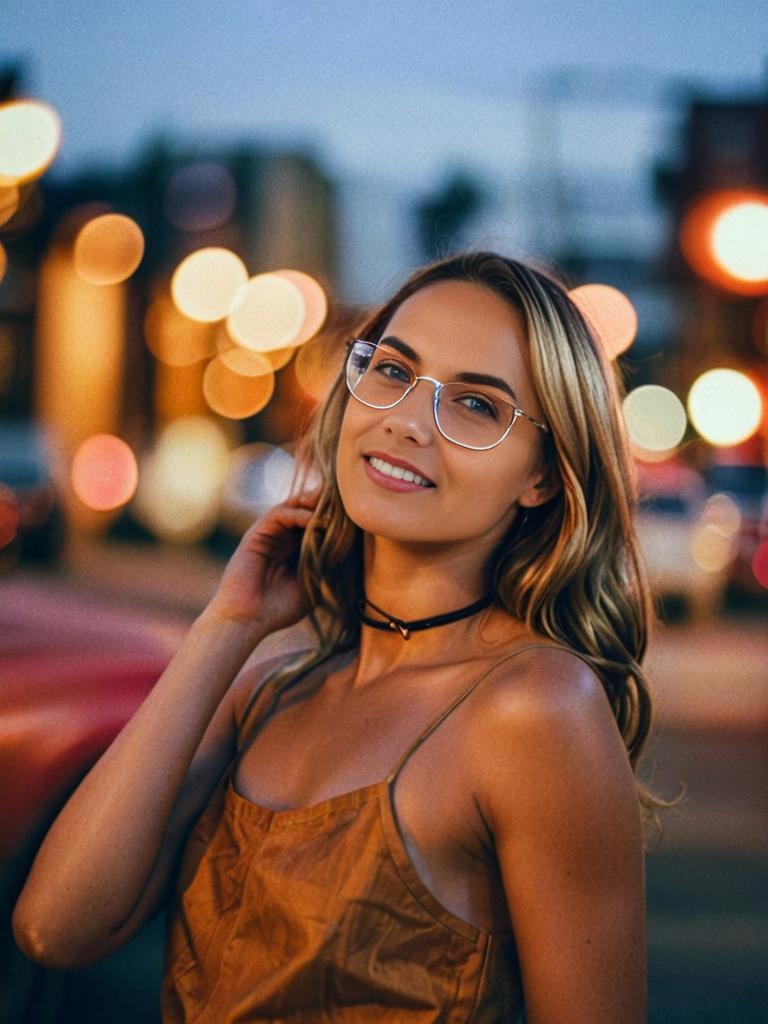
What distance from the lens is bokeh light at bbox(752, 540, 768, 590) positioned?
43.2 feet

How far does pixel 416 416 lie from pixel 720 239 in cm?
398

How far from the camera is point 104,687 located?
7.24ft

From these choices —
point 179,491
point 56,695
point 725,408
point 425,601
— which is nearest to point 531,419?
point 425,601

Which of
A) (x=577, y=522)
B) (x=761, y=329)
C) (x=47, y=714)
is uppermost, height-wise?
(x=577, y=522)

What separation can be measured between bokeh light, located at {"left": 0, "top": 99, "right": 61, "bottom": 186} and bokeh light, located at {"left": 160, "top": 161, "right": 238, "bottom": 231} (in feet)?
85.1

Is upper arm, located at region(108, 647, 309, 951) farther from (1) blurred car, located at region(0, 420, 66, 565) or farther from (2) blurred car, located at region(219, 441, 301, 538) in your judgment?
(2) blurred car, located at region(219, 441, 301, 538)

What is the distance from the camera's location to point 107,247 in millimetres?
26828

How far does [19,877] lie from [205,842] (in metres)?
0.30

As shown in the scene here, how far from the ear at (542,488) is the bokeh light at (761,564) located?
461 inches

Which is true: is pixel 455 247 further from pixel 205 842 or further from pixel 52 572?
pixel 52 572

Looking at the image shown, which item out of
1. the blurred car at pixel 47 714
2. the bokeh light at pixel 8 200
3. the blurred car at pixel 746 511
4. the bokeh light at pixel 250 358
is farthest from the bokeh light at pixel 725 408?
the blurred car at pixel 47 714

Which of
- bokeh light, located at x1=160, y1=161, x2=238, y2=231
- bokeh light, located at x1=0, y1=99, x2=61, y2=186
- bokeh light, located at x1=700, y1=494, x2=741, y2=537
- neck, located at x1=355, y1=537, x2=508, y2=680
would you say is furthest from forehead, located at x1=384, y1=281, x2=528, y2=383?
bokeh light, located at x1=160, y1=161, x2=238, y2=231

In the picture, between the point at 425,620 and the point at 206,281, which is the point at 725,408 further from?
the point at 425,620

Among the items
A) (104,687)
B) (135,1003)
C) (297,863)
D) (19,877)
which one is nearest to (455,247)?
(104,687)
